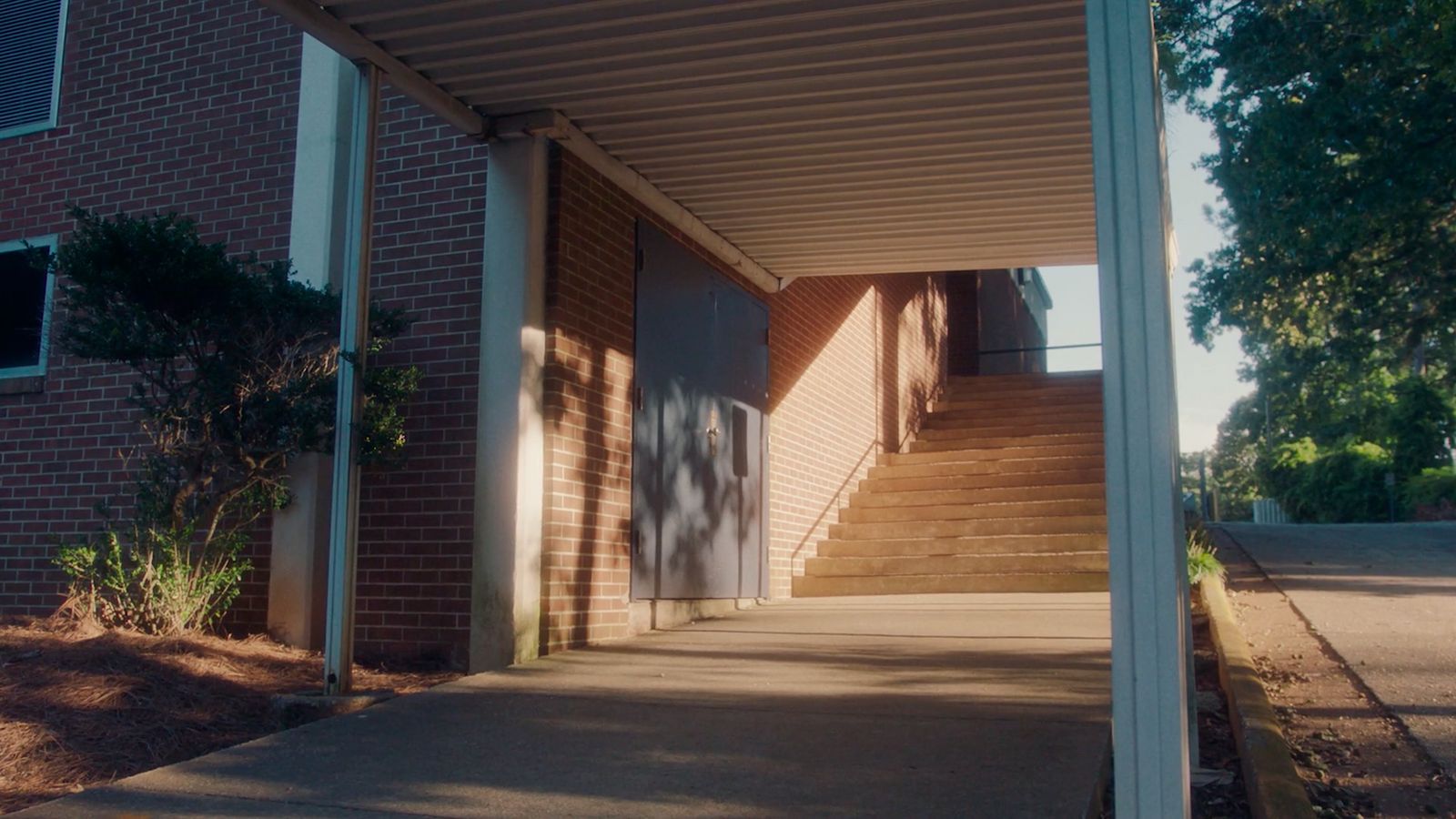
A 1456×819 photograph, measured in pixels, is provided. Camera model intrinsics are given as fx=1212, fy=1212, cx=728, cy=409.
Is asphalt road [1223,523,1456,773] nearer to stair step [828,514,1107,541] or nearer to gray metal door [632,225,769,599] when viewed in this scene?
stair step [828,514,1107,541]

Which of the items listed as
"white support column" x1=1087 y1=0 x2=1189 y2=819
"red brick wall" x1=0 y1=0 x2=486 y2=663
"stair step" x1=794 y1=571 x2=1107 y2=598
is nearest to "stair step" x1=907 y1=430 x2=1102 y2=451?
"stair step" x1=794 y1=571 x2=1107 y2=598

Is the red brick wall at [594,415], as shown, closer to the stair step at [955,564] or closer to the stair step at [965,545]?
the stair step at [955,564]

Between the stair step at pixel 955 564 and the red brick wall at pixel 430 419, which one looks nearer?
the red brick wall at pixel 430 419

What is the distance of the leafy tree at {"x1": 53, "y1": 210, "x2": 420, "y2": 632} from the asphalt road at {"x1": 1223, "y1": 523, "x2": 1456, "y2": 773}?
5.12 m

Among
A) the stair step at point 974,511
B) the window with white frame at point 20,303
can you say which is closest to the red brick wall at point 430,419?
the window with white frame at point 20,303

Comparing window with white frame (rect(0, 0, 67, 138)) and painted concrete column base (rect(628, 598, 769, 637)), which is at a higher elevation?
window with white frame (rect(0, 0, 67, 138))

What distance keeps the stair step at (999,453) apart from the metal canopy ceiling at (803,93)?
421 centimetres

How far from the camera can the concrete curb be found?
3917 millimetres

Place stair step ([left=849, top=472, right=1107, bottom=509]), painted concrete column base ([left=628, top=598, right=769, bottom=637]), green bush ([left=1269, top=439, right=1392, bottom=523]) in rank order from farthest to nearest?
green bush ([left=1269, top=439, right=1392, bottom=523]) < stair step ([left=849, top=472, right=1107, bottom=509]) < painted concrete column base ([left=628, top=598, right=769, bottom=637])

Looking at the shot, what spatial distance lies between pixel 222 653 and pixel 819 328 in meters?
6.78

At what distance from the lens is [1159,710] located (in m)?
Result: 2.75

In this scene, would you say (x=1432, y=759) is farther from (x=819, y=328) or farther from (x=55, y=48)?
(x=55, y=48)

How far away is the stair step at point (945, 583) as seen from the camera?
396 inches

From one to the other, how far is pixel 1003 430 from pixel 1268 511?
104 ft
